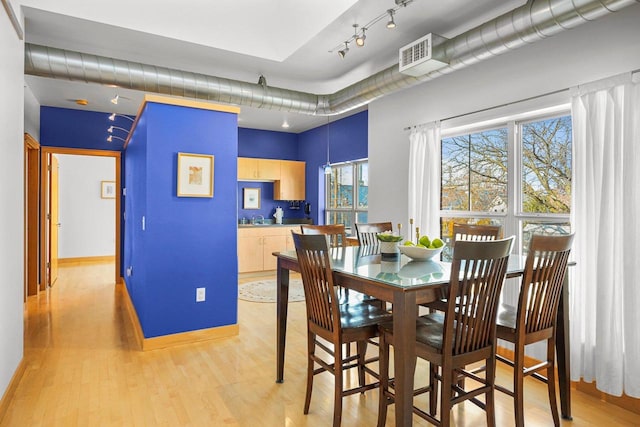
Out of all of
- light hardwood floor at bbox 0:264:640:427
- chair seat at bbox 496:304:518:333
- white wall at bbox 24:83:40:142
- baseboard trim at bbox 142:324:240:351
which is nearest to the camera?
chair seat at bbox 496:304:518:333

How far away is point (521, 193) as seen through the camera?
138 inches

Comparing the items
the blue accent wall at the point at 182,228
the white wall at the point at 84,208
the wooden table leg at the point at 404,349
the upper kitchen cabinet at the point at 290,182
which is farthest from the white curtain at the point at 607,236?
the white wall at the point at 84,208

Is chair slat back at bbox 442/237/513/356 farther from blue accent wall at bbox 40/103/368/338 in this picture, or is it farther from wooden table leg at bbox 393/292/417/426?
blue accent wall at bbox 40/103/368/338

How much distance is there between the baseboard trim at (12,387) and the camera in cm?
238

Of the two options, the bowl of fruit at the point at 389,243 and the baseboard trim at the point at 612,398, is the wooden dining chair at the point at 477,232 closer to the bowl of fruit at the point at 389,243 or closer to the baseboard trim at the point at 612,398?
the bowl of fruit at the point at 389,243

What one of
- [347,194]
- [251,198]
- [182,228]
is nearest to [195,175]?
[182,228]

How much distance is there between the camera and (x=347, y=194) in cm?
687

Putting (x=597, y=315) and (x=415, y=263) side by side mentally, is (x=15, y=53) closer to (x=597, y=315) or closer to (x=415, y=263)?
(x=415, y=263)

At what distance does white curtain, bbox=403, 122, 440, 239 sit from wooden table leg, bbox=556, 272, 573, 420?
1708 millimetres

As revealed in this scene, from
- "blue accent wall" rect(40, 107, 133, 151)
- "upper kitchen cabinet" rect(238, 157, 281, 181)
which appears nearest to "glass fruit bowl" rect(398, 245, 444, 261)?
"upper kitchen cabinet" rect(238, 157, 281, 181)

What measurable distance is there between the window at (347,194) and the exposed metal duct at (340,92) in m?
1.84

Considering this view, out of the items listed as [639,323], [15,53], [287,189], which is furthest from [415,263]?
[287,189]

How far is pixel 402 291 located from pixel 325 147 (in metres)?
5.53

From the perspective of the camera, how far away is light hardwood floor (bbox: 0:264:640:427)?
2.37m
